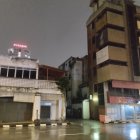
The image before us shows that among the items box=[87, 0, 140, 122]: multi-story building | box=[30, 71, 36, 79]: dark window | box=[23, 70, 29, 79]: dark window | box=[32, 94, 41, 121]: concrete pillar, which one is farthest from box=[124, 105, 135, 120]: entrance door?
box=[23, 70, 29, 79]: dark window

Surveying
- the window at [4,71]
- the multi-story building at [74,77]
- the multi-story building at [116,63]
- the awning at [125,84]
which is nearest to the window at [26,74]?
the window at [4,71]

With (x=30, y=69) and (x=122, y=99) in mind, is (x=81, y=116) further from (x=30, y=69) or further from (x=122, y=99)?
(x=30, y=69)

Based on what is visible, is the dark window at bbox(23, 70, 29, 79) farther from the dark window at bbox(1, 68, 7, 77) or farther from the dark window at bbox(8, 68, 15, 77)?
the dark window at bbox(1, 68, 7, 77)

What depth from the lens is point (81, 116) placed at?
142 ft

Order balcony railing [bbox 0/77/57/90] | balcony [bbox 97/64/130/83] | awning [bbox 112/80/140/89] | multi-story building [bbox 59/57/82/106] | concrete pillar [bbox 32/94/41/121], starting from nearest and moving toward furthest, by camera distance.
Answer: balcony railing [bbox 0/77/57/90]
concrete pillar [bbox 32/94/41/121]
balcony [bbox 97/64/130/83]
awning [bbox 112/80/140/89]
multi-story building [bbox 59/57/82/106]

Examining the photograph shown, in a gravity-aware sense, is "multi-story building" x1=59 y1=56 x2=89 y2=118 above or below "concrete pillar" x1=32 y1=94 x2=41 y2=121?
above

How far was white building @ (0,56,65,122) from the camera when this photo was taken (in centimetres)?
2656

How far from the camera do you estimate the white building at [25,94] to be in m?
26.6

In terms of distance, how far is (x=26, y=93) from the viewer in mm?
27500

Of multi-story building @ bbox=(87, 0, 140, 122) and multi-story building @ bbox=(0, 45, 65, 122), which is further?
multi-story building @ bbox=(87, 0, 140, 122)

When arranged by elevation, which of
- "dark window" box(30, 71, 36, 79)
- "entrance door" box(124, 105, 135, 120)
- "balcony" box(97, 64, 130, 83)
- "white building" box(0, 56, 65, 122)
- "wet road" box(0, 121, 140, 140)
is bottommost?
"wet road" box(0, 121, 140, 140)

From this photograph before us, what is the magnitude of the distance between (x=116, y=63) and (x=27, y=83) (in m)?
16.7

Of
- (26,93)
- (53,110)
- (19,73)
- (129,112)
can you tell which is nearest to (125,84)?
(129,112)

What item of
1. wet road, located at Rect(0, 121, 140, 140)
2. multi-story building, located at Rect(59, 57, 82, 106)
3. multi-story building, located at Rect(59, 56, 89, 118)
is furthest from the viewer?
multi-story building, located at Rect(59, 57, 82, 106)
